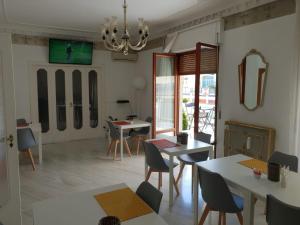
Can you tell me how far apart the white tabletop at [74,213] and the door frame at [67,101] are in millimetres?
4677

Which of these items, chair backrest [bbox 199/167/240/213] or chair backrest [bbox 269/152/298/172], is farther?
chair backrest [bbox 269/152/298/172]

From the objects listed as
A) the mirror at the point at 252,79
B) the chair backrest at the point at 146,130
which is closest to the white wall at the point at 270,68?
the mirror at the point at 252,79

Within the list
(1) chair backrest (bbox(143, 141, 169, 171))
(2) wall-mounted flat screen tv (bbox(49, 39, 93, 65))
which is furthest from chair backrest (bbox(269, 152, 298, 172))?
(2) wall-mounted flat screen tv (bbox(49, 39, 93, 65))

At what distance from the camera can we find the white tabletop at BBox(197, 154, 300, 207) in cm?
166

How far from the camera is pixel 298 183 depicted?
1.85 meters

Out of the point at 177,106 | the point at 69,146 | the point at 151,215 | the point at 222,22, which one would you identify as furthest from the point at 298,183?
the point at 69,146

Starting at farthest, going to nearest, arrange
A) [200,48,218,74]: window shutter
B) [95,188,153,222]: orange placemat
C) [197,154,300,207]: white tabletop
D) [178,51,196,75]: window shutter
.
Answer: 1. [178,51,196,75]: window shutter
2. [200,48,218,74]: window shutter
3. [197,154,300,207]: white tabletop
4. [95,188,153,222]: orange placemat

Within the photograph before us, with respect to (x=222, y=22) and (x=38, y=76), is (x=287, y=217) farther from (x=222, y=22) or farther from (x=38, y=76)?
(x=38, y=76)

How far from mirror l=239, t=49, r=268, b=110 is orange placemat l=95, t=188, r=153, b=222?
245 cm

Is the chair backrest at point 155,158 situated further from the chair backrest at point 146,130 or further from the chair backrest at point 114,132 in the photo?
the chair backrest at point 146,130

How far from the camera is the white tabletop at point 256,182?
166 cm

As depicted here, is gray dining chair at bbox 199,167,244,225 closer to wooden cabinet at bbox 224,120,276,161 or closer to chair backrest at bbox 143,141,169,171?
chair backrest at bbox 143,141,169,171

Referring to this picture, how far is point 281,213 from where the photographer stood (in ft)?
4.73

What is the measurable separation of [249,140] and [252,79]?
876 mm
